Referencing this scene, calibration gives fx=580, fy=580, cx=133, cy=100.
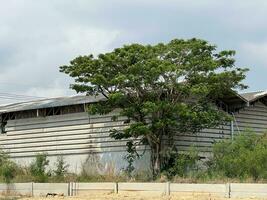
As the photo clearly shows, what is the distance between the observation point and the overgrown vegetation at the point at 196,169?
24.2 meters

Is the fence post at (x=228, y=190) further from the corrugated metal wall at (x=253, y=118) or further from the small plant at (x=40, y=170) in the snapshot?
the corrugated metal wall at (x=253, y=118)

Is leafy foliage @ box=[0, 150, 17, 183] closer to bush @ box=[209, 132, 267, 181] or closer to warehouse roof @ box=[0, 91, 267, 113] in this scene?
warehouse roof @ box=[0, 91, 267, 113]

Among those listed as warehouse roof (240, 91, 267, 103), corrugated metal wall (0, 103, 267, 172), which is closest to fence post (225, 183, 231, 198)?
corrugated metal wall (0, 103, 267, 172)

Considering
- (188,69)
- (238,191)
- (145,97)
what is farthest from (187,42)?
(238,191)

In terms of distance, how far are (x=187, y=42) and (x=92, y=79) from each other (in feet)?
15.8

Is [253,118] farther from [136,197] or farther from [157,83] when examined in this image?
[136,197]

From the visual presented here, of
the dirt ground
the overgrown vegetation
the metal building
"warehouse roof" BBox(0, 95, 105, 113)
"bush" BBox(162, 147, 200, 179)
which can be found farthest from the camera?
"warehouse roof" BBox(0, 95, 105, 113)

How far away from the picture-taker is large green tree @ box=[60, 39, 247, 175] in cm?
2662

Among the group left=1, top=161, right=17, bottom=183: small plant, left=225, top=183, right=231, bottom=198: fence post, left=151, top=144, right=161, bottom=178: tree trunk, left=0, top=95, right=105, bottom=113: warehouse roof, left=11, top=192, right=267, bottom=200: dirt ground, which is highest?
left=0, top=95, right=105, bottom=113: warehouse roof

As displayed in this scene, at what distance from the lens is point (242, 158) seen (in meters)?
24.4

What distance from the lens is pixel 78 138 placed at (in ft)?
108

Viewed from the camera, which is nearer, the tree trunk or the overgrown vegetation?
the overgrown vegetation

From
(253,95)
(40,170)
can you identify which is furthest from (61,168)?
(253,95)

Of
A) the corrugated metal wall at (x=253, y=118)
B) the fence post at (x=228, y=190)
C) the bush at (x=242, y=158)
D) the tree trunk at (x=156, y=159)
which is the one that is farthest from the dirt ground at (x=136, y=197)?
the corrugated metal wall at (x=253, y=118)
